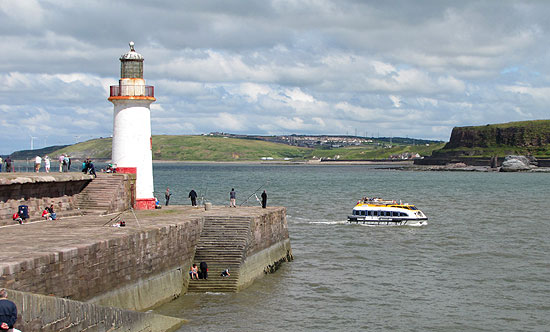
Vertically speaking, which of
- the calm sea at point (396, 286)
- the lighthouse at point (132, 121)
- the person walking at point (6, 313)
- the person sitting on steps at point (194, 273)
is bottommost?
the calm sea at point (396, 286)

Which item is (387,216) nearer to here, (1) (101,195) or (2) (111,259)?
(1) (101,195)

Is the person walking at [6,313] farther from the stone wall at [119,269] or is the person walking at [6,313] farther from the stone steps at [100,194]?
the stone steps at [100,194]

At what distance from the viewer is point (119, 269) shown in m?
17.9

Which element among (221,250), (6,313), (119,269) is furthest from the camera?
(221,250)

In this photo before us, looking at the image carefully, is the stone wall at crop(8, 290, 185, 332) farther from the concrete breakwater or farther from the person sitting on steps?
the person sitting on steps

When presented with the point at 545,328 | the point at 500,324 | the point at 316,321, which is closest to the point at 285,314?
the point at 316,321

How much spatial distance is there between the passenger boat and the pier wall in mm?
18020

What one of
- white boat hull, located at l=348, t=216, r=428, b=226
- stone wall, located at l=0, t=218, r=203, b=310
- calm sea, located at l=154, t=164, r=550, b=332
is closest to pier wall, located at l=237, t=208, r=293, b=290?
calm sea, located at l=154, t=164, r=550, b=332

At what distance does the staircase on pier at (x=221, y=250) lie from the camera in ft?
75.9

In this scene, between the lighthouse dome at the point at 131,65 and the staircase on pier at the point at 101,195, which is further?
the lighthouse dome at the point at 131,65

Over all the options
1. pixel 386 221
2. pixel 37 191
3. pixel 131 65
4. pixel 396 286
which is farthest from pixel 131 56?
pixel 386 221

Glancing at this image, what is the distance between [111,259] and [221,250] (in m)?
6.79

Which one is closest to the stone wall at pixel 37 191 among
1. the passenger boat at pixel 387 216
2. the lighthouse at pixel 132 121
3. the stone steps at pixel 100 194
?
the stone steps at pixel 100 194

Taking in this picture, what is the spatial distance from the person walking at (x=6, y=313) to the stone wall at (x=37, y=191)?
11022mm
